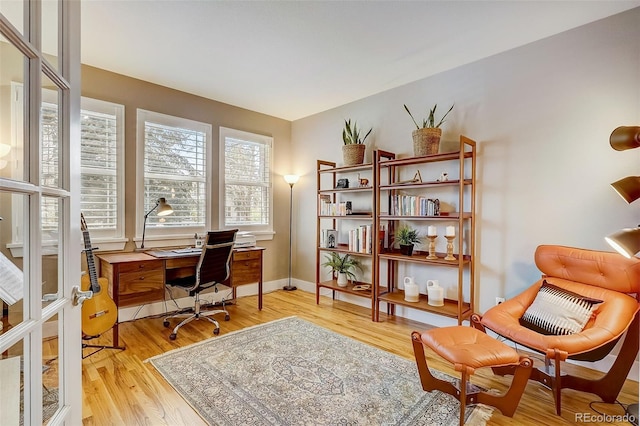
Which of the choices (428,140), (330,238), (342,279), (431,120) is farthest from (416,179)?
(342,279)

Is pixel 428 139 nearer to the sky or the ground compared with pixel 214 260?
nearer to the sky

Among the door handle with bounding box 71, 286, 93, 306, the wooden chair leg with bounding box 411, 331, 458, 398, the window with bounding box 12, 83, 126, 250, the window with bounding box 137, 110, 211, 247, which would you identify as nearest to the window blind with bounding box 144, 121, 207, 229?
the window with bounding box 137, 110, 211, 247

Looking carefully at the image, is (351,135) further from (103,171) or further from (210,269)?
(103,171)

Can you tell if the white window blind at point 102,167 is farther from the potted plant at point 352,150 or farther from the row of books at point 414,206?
the row of books at point 414,206

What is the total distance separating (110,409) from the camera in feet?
6.01

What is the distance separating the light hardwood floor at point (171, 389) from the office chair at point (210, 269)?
0.11 meters

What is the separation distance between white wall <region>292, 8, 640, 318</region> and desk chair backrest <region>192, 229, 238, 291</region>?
244 centimetres

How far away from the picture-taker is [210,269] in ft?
9.91

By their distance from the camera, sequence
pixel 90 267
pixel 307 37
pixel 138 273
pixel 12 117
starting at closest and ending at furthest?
pixel 12 117, pixel 90 267, pixel 307 37, pixel 138 273

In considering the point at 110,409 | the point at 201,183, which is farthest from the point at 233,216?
the point at 110,409

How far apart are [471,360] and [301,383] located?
1116 millimetres

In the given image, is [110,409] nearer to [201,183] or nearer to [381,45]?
[201,183]

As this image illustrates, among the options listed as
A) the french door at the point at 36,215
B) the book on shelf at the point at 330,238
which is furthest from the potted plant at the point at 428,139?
the french door at the point at 36,215

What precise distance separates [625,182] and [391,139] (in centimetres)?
215
